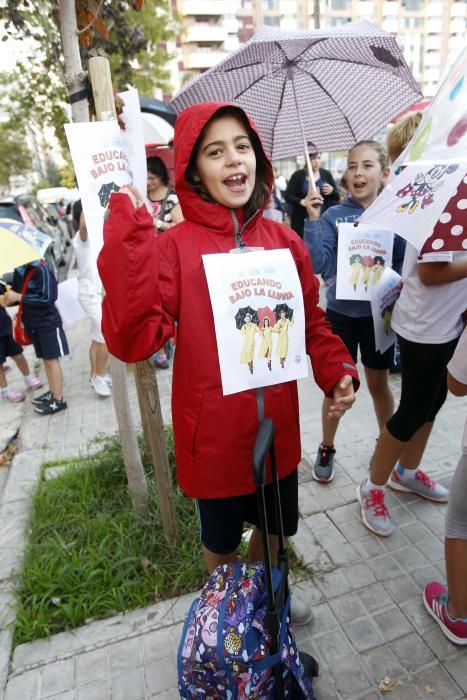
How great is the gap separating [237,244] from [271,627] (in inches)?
46.8

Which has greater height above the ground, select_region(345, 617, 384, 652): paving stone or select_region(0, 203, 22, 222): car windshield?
select_region(0, 203, 22, 222): car windshield

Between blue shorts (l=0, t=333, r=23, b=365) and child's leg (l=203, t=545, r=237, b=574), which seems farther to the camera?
blue shorts (l=0, t=333, r=23, b=365)

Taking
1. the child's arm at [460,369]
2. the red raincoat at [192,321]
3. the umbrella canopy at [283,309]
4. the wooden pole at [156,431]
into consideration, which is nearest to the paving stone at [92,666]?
the wooden pole at [156,431]

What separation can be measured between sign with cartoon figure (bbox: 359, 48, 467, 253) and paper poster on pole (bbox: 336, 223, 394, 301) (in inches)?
39.3

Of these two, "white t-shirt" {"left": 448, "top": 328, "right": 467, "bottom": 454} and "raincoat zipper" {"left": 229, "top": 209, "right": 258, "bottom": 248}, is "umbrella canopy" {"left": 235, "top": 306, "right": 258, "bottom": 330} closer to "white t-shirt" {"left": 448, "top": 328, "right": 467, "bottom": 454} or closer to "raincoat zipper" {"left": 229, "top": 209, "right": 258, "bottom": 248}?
"raincoat zipper" {"left": 229, "top": 209, "right": 258, "bottom": 248}

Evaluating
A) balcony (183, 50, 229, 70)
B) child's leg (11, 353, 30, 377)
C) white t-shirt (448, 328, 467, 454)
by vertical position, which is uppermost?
balcony (183, 50, 229, 70)

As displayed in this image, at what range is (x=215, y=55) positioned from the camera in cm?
4400

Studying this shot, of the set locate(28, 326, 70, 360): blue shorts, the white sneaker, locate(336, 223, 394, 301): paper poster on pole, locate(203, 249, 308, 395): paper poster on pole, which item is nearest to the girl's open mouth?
locate(203, 249, 308, 395): paper poster on pole

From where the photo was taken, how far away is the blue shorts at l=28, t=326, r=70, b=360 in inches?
172

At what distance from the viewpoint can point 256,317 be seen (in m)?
1.58

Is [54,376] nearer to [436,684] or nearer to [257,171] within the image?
[257,171]

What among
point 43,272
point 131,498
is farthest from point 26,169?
point 131,498

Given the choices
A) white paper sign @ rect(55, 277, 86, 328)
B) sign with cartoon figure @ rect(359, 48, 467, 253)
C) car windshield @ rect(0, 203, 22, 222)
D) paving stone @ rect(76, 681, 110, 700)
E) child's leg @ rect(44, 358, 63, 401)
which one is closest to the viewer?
sign with cartoon figure @ rect(359, 48, 467, 253)

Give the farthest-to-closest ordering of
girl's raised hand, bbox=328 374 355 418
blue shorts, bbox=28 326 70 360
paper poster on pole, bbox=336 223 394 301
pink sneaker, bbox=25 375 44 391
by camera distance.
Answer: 1. pink sneaker, bbox=25 375 44 391
2. blue shorts, bbox=28 326 70 360
3. paper poster on pole, bbox=336 223 394 301
4. girl's raised hand, bbox=328 374 355 418
